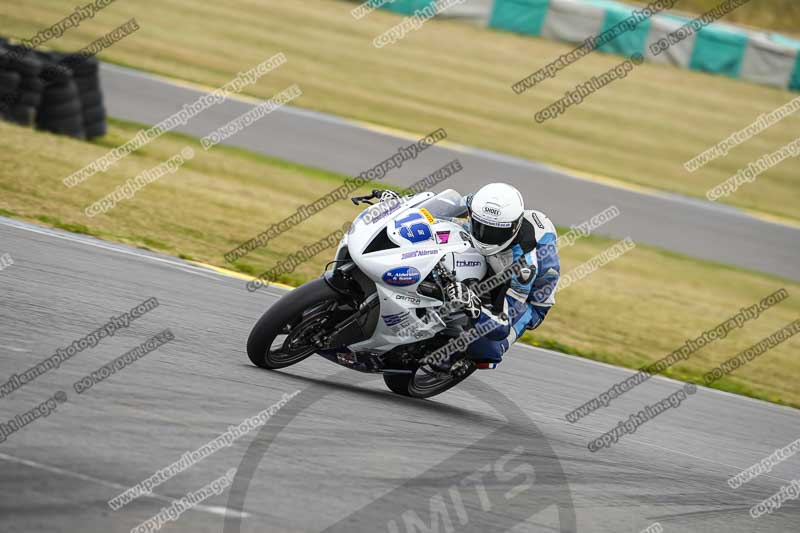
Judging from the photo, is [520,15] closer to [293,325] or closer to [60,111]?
[60,111]

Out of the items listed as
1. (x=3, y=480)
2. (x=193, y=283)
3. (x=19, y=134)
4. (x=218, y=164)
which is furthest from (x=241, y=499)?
(x=218, y=164)

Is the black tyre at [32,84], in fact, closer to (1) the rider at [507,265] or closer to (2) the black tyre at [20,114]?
(2) the black tyre at [20,114]

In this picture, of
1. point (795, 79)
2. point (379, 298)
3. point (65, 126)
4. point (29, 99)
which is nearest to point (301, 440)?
point (379, 298)

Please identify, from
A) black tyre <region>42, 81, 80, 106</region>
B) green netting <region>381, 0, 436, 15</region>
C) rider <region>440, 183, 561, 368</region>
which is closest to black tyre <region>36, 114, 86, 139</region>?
black tyre <region>42, 81, 80, 106</region>

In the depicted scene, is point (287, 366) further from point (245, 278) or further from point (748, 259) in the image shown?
point (748, 259)

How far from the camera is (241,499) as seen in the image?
4547 mm

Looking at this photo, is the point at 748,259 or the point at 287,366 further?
the point at 748,259

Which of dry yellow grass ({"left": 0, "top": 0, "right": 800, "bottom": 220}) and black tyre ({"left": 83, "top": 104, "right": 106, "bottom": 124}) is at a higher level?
black tyre ({"left": 83, "top": 104, "right": 106, "bottom": 124})

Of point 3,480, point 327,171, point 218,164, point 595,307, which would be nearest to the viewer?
point 3,480

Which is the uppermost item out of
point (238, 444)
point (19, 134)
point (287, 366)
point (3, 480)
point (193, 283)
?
point (3, 480)

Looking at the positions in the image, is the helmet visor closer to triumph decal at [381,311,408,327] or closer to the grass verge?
triumph decal at [381,311,408,327]

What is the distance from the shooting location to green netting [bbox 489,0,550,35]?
31562 millimetres

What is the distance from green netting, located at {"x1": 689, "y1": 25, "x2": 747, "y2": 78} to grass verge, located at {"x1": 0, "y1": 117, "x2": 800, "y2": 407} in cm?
1650

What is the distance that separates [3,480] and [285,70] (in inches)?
831
